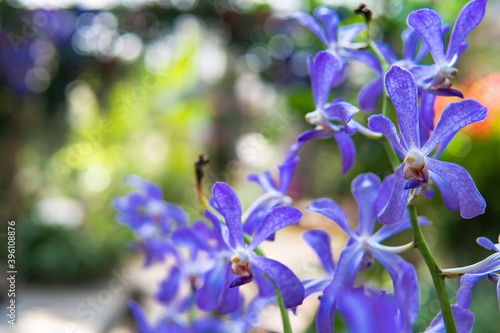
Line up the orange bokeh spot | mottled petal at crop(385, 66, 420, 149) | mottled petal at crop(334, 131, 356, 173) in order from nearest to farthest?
mottled petal at crop(385, 66, 420, 149) → mottled petal at crop(334, 131, 356, 173) → the orange bokeh spot

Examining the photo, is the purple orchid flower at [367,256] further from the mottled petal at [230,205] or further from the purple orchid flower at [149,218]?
the purple orchid flower at [149,218]

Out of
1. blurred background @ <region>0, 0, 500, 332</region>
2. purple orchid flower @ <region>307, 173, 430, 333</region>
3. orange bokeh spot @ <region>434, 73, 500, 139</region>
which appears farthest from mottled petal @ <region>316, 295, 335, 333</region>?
orange bokeh spot @ <region>434, 73, 500, 139</region>

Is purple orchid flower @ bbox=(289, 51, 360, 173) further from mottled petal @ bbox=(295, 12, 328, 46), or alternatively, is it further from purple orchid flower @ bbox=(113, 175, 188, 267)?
purple orchid flower @ bbox=(113, 175, 188, 267)

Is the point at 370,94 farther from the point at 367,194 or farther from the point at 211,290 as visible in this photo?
the point at 211,290

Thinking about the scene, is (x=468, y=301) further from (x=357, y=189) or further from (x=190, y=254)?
(x=190, y=254)

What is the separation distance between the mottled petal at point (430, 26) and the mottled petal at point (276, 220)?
0.14 m

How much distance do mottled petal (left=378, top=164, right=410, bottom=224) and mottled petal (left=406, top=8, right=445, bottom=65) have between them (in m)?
0.10

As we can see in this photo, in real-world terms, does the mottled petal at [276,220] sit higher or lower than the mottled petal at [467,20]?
lower

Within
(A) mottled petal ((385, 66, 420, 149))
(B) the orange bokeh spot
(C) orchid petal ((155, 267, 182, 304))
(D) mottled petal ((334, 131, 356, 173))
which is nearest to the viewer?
(A) mottled petal ((385, 66, 420, 149))

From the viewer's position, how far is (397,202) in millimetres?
247

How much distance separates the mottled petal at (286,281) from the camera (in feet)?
0.87

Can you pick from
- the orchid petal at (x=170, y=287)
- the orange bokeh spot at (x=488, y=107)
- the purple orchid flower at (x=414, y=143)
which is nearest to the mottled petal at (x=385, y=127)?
the purple orchid flower at (x=414, y=143)

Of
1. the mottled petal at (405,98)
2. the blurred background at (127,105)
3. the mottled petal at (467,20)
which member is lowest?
the blurred background at (127,105)

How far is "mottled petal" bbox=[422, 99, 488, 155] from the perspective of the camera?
233mm
